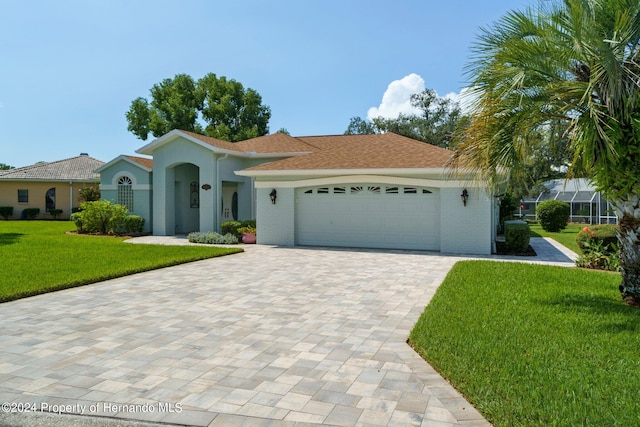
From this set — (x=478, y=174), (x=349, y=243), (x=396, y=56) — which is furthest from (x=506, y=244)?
(x=396, y=56)

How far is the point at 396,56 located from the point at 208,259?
1154 centimetres

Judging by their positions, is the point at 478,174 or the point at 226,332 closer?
the point at 226,332

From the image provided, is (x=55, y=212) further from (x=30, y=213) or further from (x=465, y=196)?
(x=465, y=196)

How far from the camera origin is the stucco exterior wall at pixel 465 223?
14.6 metres

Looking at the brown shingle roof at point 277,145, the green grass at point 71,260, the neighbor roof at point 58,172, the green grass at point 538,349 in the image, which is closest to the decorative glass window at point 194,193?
the brown shingle roof at point 277,145

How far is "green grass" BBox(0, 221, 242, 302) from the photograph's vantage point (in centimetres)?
934

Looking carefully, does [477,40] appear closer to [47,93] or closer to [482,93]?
[482,93]

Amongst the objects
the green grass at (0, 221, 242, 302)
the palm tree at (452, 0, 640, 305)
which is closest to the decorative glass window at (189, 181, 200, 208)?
the green grass at (0, 221, 242, 302)

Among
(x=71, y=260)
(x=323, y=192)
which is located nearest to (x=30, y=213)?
(x=71, y=260)

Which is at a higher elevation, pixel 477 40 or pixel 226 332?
pixel 477 40

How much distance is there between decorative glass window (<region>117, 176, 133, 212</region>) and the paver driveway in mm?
14069

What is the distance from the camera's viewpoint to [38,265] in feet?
Answer: 37.9

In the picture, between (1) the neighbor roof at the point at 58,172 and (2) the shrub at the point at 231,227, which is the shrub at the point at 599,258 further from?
(1) the neighbor roof at the point at 58,172

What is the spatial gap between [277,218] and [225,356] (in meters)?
12.4
